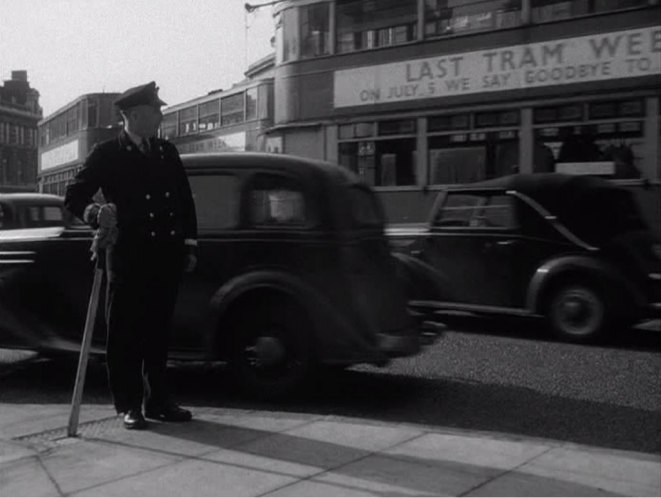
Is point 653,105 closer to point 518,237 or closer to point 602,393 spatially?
A: point 518,237

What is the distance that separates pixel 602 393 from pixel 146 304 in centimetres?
334

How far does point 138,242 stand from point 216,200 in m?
1.35

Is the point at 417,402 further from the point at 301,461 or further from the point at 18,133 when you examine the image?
the point at 18,133

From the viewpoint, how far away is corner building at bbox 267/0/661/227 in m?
10.6

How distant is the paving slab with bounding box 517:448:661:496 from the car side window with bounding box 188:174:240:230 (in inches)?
114

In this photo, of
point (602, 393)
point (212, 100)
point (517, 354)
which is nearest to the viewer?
point (602, 393)

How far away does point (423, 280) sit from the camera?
32.1ft

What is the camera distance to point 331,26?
44.4 ft

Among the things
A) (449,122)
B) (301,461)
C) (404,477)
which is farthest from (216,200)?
(449,122)

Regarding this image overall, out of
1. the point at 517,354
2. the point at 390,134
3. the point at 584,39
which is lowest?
the point at 517,354

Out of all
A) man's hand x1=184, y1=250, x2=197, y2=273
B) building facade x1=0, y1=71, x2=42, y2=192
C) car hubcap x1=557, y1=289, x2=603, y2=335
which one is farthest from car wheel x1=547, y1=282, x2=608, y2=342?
building facade x1=0, y1=71, x2=42, y2=192

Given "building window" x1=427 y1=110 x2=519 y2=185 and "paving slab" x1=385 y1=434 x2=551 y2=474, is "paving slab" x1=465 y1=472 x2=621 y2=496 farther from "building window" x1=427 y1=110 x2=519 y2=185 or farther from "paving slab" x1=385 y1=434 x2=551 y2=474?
"building window" x1=427 y1=110 x2=519 y2=185

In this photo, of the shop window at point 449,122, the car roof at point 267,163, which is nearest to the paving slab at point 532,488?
the car roof at point 267,163

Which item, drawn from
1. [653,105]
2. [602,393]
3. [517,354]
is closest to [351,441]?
[602,393]
